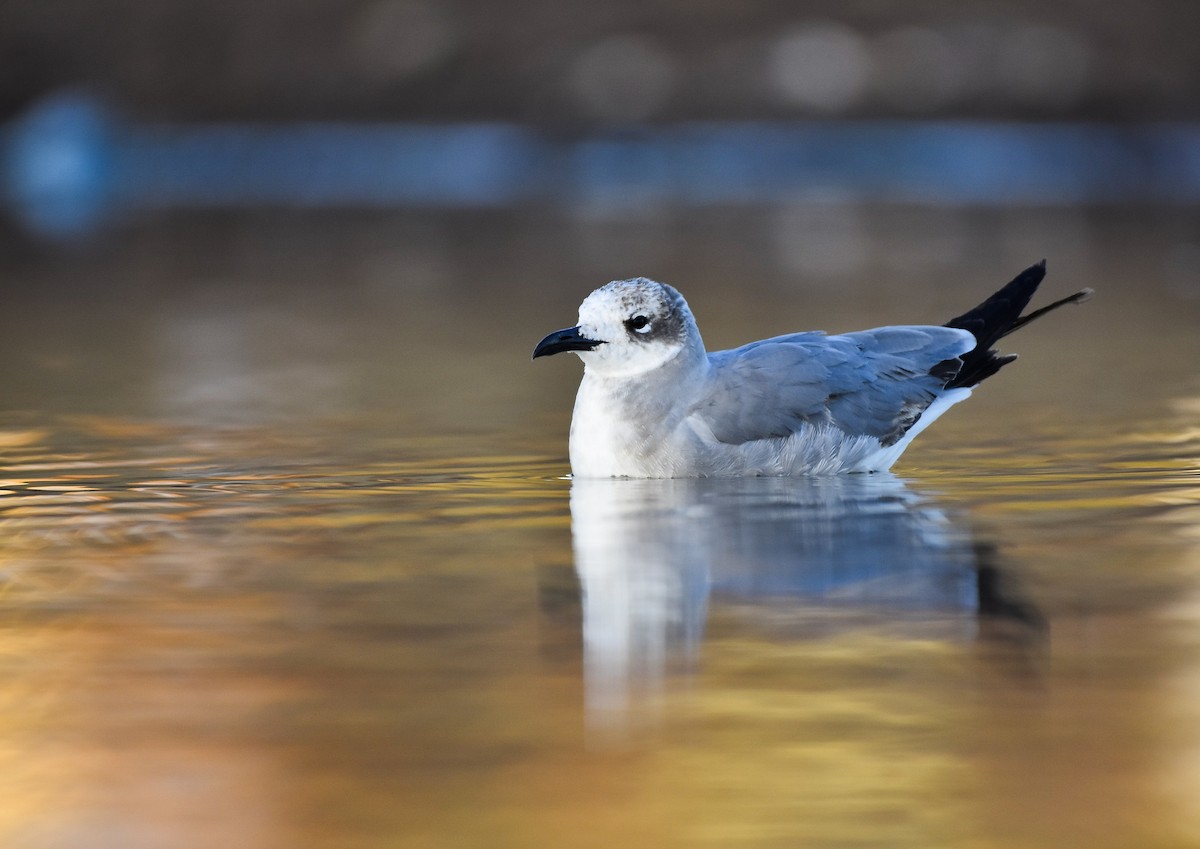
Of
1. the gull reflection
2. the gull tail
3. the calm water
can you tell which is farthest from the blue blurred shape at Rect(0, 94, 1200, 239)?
the gull reflection

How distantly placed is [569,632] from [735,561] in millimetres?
816

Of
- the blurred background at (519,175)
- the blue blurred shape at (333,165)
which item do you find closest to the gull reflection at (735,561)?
the blurred background at (519,175)

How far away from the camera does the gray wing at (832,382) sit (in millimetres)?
6672

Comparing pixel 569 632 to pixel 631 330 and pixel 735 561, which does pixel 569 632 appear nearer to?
pixel 735 561

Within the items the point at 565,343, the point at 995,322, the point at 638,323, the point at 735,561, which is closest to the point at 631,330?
the point at 638,323

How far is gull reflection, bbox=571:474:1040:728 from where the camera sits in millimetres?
4492

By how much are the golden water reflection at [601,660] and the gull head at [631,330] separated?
0.44 m

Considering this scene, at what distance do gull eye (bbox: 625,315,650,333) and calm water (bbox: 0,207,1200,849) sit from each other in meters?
0.57

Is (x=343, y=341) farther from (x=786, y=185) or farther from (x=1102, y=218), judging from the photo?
(x=786, y=185)

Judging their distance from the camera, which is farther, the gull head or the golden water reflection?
the gull head

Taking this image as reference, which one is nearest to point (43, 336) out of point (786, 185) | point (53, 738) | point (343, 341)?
point (343, 341)

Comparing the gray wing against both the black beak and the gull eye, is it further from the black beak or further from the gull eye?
the black beak

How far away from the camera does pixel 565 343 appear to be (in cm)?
667

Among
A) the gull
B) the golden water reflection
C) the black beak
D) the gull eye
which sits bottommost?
the golden water reflection
